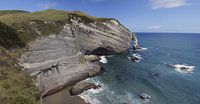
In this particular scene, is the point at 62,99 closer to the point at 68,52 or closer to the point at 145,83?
the point at 68,52

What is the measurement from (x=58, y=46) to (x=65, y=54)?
105 inches

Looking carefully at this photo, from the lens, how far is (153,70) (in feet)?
183

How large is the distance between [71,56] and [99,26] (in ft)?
62.7

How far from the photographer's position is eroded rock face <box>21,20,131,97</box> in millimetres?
36719

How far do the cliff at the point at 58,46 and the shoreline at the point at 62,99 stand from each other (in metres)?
1.08

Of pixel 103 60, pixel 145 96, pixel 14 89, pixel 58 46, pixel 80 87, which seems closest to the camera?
pixel 14 89

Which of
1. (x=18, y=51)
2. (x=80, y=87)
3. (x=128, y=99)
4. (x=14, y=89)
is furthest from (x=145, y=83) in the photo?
(x=14, y=89)

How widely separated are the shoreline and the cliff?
1076 mm

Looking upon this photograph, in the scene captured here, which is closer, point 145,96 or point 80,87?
point 145,96

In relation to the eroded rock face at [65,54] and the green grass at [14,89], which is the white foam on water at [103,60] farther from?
the green grass at [14,89]

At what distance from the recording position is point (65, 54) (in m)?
45.0

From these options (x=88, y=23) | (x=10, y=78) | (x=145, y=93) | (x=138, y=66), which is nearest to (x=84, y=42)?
(x=88, y=23)

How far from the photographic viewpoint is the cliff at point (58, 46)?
36.9m

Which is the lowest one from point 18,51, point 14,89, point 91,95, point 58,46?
point 91,95
